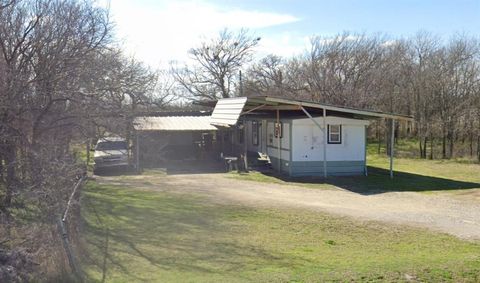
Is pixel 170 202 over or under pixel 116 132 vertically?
under

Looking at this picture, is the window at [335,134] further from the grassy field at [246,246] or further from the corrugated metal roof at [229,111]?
the grassy field at [246,246]

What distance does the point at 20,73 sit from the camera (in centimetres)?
1297

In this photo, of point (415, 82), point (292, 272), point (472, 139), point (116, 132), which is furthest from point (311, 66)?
point (292, 272)

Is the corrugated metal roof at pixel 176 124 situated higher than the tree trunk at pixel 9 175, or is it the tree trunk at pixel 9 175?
the corrugated metal roof at pixel 176 124

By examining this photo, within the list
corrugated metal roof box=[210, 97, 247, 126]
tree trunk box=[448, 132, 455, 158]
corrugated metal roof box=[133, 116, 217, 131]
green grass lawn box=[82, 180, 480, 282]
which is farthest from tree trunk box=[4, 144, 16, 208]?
tree trunk box=[448, 132, 455, 158]

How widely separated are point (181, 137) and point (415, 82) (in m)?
18.7

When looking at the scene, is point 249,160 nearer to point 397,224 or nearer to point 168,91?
point 397,224

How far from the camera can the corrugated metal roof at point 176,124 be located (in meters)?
28.9

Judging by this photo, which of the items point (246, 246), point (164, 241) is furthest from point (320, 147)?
point (164, 241)

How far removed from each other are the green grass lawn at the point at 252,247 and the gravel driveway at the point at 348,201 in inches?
43.3

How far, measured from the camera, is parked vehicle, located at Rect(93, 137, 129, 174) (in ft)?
83.4

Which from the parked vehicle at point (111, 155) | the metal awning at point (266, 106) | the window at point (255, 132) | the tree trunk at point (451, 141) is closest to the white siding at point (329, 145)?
the metal awning at point (266, 106)

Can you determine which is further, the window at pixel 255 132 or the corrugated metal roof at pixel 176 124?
the window at pixel 255 132

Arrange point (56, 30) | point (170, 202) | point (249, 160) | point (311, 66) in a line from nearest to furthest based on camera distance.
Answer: point (56, 30) < point (170, 202) < point (249, 160) < point (311, 66)
